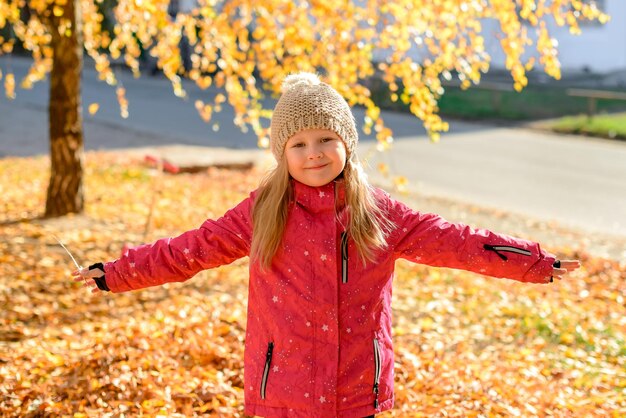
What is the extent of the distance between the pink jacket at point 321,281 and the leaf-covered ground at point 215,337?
4.00 ft

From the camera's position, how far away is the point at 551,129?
17.6 metres

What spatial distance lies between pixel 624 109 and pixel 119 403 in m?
18.3

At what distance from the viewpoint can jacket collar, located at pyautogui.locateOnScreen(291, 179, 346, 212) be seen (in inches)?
116

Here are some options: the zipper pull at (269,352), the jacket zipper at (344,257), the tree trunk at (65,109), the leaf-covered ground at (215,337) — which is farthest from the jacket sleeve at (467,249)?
the tree trunk at (65,109)

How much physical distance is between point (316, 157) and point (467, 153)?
1192cm

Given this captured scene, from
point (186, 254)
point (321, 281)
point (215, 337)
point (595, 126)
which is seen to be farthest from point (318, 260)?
point (595, 126)

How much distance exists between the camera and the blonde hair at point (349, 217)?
9.46 ft

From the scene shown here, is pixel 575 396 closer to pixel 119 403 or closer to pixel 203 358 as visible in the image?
pixel 203 358

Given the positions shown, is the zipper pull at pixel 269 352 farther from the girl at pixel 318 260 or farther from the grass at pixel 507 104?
the grass at pixel 507 104

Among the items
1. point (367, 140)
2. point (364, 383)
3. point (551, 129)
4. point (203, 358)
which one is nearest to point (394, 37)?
point (203, 358)

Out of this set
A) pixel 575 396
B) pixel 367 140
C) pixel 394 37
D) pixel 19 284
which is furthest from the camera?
pixel 367 140

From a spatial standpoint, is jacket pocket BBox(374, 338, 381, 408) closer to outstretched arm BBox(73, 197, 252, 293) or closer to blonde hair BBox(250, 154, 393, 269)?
blonde hair BBox(250, 154, 393, 269)

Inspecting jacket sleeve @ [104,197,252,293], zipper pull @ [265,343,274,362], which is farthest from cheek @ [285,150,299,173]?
zipper pull @ [265,343,274,362]

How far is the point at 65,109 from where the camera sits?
7.51 metres
